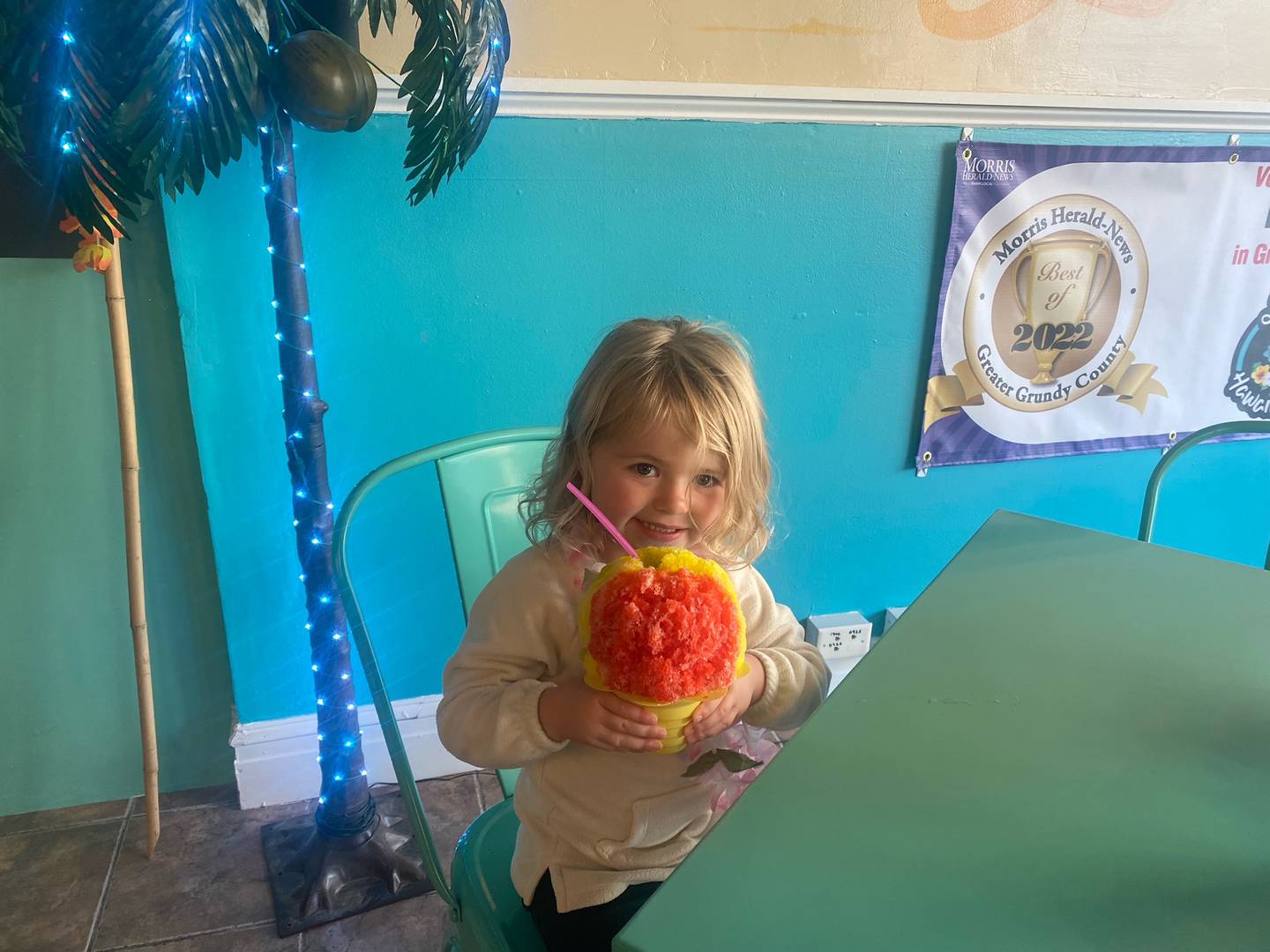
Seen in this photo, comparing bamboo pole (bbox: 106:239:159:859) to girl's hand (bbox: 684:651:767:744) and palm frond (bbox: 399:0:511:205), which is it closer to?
palm frond (bbox: 399:0:511:205)

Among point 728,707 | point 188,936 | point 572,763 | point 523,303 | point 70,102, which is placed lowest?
point 188,936

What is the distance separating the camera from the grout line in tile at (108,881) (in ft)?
4.66

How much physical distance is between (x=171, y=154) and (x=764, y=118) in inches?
40.1

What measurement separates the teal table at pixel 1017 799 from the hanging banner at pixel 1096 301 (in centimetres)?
105

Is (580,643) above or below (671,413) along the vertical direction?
below

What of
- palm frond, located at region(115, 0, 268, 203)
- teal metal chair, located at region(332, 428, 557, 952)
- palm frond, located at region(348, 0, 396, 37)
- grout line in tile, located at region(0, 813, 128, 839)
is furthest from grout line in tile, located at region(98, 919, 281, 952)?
palm frond, located at region(348, 0, 396, 37)

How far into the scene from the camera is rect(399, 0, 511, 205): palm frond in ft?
3.34

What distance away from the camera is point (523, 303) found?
5.11ft

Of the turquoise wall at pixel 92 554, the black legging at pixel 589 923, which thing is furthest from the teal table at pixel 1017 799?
the turquoise wall at pixel 92 554

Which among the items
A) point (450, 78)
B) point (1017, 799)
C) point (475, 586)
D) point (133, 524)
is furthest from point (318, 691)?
point (1017, 799)

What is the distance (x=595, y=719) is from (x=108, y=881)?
51.3 inches

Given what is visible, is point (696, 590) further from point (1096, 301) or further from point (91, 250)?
point (1096, 301)

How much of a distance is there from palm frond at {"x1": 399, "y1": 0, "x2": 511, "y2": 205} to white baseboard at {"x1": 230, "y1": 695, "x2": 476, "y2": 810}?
3.45 feet

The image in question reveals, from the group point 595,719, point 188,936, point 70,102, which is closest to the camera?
point 595,719
